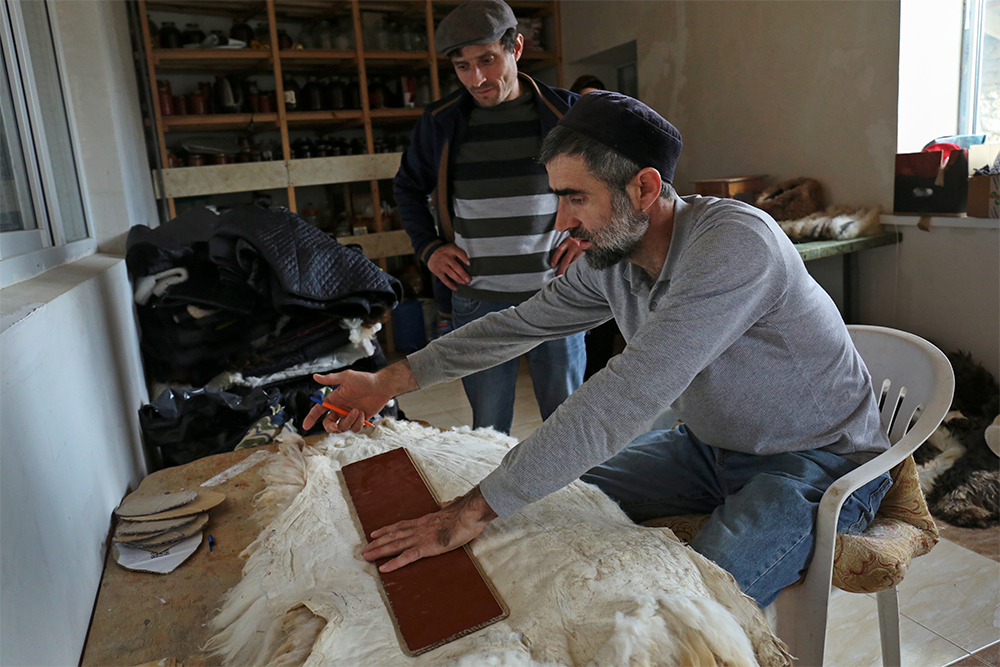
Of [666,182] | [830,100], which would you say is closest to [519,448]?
[666,182]

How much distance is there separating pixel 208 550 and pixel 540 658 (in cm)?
68

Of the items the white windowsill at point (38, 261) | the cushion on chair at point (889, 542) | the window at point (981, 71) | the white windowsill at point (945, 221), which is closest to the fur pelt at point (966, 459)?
the white windowsill at point (945, 221)

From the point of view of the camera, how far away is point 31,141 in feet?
5.48

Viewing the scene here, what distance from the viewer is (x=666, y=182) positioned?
1166mm

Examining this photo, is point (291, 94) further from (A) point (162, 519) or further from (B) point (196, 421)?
(A) point (162, 519)

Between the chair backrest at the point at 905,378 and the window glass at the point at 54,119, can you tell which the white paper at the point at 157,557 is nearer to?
the window glass at the point at 54,119

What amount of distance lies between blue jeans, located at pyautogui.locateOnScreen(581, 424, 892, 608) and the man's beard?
39 cm

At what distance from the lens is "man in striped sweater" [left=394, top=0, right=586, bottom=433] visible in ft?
6.53

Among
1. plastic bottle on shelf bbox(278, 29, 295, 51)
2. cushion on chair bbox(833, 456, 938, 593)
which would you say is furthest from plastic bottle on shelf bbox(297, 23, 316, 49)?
cushion on chair bbox(833, 456, 938, 593)

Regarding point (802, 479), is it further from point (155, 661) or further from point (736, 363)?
point (155, 661)

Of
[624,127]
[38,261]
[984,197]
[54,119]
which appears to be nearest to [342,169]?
[54,119]

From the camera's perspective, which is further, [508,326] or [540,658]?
[508,326]

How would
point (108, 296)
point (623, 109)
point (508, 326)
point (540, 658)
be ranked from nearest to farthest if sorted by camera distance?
point (540, 658) < point (623, 109) < point (508, 326) < point (108, 296)

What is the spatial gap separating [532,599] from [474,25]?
1.47 metres
